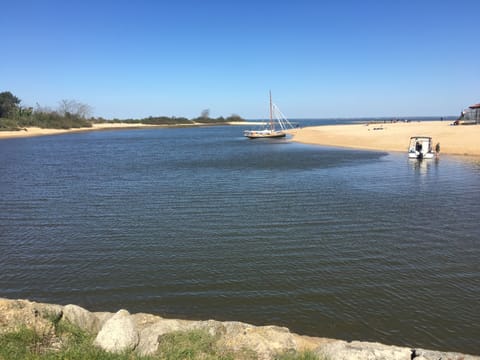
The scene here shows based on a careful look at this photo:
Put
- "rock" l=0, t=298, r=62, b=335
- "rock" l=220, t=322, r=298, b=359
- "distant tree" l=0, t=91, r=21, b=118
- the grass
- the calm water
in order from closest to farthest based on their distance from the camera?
the grass, "rock" l=220, t=322, r=298, b=359, "rock" l=0, t=298, r=62, b=335, the calm water, "distant tree" l=0, t=91, r=21, b=118

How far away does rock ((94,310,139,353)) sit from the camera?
6629 millimetres

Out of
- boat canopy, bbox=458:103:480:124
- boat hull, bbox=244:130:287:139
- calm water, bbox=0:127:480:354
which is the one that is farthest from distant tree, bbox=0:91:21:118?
boat canopy, bbox=458:103:480:124

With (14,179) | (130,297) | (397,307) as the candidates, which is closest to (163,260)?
(130,297)

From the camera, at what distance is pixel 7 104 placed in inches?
5251

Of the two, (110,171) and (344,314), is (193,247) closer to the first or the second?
(344,314)

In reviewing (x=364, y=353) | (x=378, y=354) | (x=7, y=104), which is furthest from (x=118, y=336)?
(x=7, y=104)

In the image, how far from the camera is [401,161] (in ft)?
133

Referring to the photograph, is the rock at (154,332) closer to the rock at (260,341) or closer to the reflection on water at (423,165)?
the rock at (260,341)

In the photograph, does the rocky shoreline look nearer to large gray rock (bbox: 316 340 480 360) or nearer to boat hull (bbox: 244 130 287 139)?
large gray rock (bbox: 316 340 480 360)

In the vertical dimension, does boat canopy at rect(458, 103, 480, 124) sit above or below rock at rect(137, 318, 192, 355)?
above

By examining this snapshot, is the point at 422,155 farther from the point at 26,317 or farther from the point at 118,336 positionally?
the point at 26,317

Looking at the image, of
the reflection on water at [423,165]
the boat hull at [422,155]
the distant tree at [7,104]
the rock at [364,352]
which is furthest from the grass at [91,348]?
the distant tree at [7,104]

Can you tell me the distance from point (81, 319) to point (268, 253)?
765 cm

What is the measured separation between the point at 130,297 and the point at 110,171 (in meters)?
27.9
